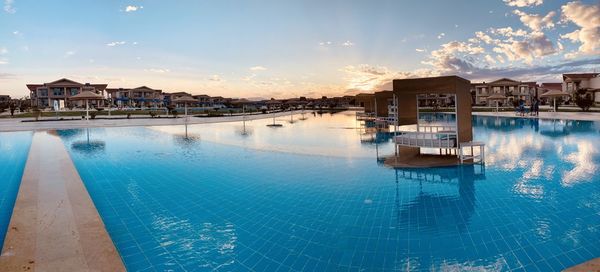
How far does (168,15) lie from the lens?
2141 centimetres

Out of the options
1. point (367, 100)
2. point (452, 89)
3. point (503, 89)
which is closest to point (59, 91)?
point (367, 100)

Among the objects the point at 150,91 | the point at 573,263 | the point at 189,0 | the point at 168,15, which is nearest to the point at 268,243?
the point at 573,263

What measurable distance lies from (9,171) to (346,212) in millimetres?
9702

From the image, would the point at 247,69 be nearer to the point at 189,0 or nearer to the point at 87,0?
the point at 189,0

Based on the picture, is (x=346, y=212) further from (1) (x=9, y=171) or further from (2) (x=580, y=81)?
(2) (x=580, y=81)

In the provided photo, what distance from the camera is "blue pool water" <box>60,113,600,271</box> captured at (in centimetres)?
417

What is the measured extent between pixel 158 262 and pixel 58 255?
113 centimetres

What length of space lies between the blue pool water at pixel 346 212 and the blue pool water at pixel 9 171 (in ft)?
4.43

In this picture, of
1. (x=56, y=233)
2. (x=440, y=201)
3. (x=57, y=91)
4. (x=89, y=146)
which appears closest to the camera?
(x=56, y=233)

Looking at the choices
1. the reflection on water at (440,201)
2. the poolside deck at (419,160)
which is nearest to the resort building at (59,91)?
the poolside deck at (419,160)

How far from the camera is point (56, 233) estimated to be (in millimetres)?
4695

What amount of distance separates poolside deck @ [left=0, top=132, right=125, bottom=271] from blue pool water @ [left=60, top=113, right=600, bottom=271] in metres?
0.29

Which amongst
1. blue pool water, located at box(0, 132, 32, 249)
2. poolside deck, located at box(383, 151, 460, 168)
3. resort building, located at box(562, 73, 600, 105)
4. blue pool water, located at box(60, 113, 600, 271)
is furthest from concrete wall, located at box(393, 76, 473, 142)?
resort building, located at box(562, 73, 600, 105)

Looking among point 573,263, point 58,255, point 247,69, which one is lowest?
point 573,263
